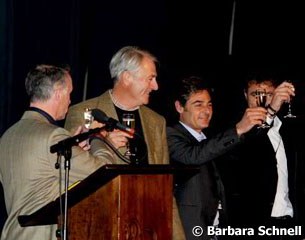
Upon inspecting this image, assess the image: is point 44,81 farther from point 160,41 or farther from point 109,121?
point 160,41

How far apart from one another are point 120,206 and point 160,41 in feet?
10.5

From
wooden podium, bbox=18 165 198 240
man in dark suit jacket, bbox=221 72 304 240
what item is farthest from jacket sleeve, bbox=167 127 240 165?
wooden podium, bbox=18 165 198 240

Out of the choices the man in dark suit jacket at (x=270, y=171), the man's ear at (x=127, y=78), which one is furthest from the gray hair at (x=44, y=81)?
the man in dark suit jacket at (x=270, y=171)

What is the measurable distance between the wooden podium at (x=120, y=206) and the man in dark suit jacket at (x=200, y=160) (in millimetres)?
1191

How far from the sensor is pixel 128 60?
4.30m

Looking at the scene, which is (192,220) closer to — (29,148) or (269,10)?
(29,148)

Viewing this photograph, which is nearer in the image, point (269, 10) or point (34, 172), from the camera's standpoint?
point (34, 172)

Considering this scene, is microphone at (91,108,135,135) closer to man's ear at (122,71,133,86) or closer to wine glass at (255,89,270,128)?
man's ear at (122,71,133,86)

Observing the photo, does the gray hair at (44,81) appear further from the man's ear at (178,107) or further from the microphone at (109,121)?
the man's ear at (178,107)

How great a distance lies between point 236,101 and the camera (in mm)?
6160

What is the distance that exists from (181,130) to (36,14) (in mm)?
1320

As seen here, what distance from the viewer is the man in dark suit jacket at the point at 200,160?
4484 millimetres

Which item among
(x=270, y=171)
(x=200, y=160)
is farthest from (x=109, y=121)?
(x=270, y=171)

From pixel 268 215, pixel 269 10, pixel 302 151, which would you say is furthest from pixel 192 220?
pixel 269 10
